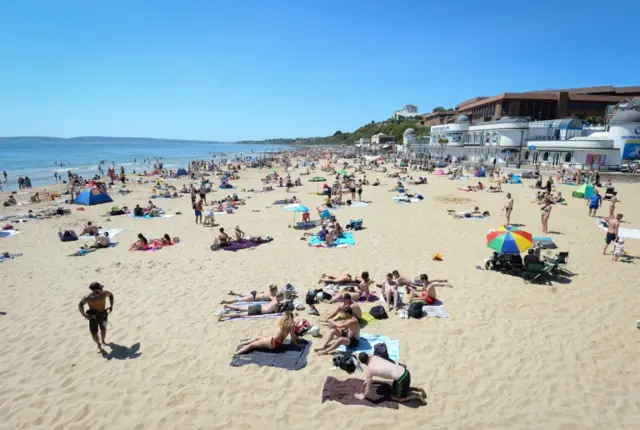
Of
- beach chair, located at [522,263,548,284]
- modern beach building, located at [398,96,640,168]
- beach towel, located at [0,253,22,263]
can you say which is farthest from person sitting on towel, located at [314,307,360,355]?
modern beach building, located at [398,96,640,168]

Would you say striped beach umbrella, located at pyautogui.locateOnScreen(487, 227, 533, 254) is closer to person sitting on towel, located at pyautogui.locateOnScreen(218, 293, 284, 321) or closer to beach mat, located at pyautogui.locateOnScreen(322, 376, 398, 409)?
beach mat, located at pyautogui.locateOnScreen(322, 376, 398, 409)

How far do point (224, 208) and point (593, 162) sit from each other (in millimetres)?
30517

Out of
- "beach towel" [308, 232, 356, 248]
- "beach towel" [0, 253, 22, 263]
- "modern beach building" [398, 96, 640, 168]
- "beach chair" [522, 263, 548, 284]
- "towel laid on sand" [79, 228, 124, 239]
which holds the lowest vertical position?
"beach towel" [0, 253, 22, 263]

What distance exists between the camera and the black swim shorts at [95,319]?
5.38m

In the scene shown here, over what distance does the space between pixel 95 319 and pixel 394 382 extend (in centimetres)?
456

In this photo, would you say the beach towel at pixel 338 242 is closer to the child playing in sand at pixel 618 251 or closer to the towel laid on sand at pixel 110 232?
the child playing in sand at pixel 618 251

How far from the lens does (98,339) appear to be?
5.46 metres

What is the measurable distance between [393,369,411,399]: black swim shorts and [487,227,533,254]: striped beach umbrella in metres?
4.71

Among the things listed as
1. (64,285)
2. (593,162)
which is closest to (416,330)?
(64,285)

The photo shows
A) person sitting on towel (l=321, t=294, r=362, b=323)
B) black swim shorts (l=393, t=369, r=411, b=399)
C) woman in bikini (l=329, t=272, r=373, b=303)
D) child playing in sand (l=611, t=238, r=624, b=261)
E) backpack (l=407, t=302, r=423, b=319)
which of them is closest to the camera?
black swim shorts (l=393, t=369, r=411, b=399)

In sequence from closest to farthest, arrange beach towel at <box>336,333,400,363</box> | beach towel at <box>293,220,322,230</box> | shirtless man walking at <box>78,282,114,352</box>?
beach towel at <box>336,333,400,363</box> → shirtless man walking at <box>78,282,114,352</box> → beach towel at <box>293,220,322,230</box>

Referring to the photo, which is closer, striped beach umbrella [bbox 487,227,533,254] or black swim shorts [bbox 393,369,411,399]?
black swim shorts [bbox 393,369,411,399]

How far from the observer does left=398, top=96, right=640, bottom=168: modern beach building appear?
29.1m

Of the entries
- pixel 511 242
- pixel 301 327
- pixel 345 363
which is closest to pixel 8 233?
pixel 301 327
